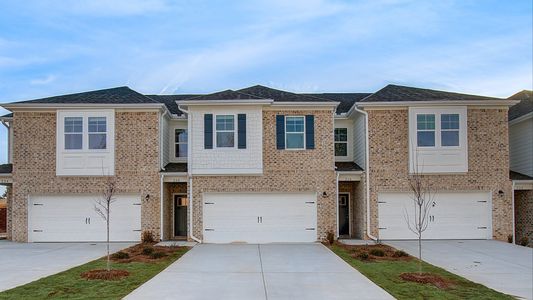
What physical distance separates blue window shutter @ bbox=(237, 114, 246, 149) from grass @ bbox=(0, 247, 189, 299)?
7.52 metres

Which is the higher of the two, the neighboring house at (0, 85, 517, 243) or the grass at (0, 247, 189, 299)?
the neighboring house at (0, 85, 517, 243)

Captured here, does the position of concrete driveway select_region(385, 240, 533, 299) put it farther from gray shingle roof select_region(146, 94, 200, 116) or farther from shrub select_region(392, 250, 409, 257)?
gray shingle roof select_region(146, 94, 200, 116)

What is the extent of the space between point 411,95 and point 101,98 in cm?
1263

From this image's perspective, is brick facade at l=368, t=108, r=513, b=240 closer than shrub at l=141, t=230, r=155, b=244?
No

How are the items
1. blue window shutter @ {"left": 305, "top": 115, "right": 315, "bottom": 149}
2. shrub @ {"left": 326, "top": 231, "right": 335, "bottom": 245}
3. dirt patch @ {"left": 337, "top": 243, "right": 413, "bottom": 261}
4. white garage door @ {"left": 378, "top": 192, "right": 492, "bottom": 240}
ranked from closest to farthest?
1. dirt patch @ {"left": 337, "top": 243, "right": 413, "bottom": 261}
2. shrub @ {"left": 326, "top": 231, "right": 335, "bottom": 245}
3. blue window shutter @ {"left": 305, "top": 115, "right": 315, "bottom": 149}
4. white garage door @ {"left": 378, "top": 192, "right": 492, "bottom": 240}

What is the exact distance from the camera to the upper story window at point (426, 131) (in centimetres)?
2002

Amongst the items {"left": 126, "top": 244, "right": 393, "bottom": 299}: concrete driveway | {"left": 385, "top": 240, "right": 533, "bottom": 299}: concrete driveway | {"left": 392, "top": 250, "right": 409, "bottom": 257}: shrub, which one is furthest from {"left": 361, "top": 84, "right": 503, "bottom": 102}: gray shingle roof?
{"left": 126, "top": 244, "right": 393, "bottom": 299}: concrete driveway

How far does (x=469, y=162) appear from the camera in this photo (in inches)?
795

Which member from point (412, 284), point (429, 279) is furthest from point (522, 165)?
point (412, 284)

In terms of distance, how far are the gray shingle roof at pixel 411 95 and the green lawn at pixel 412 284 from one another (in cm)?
820

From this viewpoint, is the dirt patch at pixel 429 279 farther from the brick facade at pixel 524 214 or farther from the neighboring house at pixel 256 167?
the brick facade at pixel 524 214

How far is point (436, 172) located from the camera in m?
20.0

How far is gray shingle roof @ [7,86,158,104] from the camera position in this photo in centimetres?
2016

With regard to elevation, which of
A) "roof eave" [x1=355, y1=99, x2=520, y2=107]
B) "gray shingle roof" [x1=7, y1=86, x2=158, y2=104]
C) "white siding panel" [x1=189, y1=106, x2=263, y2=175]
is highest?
"gray shingle roof" [x1=7, y1=86, x2=158, y2=104]
